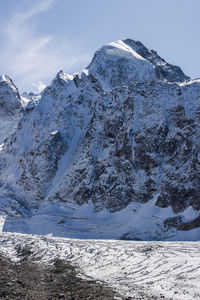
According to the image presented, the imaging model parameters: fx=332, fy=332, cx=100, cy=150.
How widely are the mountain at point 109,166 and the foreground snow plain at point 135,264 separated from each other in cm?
1842

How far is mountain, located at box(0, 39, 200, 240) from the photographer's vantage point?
65.4 meters

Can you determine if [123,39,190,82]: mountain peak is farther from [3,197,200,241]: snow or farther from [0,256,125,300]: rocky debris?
[0,256,125,300]: rocky debris

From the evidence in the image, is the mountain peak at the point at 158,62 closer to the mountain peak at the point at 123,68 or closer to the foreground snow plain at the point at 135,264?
the mountain peak at the point at 123,68

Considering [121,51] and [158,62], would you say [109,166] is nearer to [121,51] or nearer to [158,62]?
[121,51]

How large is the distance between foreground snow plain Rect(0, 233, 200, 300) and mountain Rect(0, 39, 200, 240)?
1842cm

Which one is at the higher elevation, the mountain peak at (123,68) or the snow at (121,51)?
the snow at (121,51)

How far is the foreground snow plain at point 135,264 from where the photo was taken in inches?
921

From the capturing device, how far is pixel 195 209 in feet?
202

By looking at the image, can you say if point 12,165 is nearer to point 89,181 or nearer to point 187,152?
point 89,181

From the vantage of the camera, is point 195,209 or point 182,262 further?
point 195,209

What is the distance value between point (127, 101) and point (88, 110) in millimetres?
22334

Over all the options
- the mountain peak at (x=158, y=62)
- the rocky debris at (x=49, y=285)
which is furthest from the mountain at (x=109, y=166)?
the mountain peak at (x=158, y=62)

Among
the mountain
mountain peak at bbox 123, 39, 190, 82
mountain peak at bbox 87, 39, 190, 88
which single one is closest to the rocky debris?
the mountain

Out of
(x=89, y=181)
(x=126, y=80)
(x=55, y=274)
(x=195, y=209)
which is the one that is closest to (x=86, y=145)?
(x=89, y=181)
